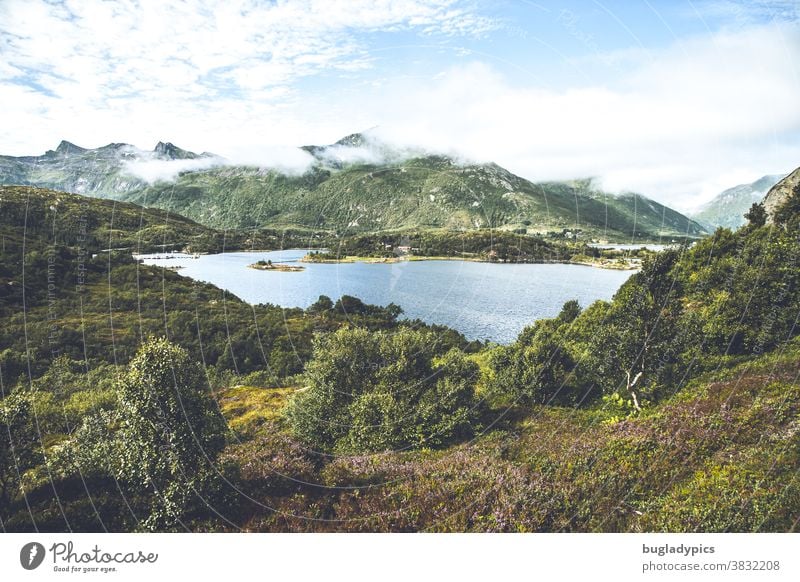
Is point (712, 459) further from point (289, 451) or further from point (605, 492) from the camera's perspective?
point (289, 451)

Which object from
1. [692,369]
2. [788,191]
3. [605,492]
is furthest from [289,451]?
[788,191]

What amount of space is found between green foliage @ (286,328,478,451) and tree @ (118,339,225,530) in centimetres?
755

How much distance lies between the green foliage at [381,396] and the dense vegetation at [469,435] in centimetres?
9

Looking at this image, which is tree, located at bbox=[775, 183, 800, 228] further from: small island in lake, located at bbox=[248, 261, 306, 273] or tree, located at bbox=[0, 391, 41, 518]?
small island in lake, located at bbox=[248, 261, 306, 273]

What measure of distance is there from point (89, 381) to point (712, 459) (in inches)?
1850

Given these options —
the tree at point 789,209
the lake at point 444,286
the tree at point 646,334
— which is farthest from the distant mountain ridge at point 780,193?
the tree at point 646,334

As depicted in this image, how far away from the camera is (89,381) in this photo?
→ 3809 cm

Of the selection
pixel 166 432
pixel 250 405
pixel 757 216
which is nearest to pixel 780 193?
pixel 757 216

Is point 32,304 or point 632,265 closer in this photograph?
point 32,304
